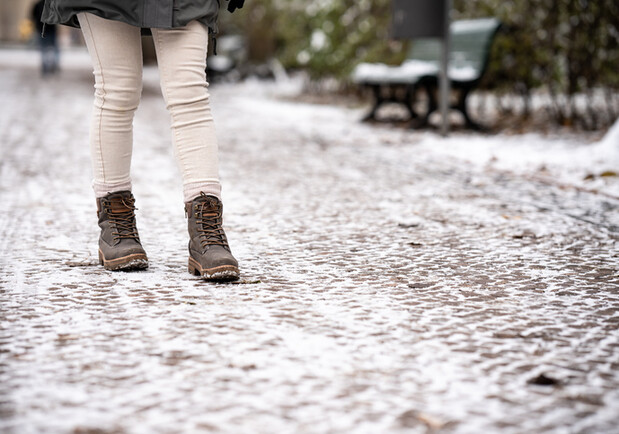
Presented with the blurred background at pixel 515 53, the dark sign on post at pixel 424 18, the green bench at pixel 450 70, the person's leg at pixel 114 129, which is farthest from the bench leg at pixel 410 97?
the person's leg at pixel 114 129

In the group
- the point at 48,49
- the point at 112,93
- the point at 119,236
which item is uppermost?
the point at 48,49

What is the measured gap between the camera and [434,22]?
768cm

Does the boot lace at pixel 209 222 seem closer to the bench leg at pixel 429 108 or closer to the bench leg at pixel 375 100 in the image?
the bench leg at pixel 429 108

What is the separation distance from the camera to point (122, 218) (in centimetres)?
292

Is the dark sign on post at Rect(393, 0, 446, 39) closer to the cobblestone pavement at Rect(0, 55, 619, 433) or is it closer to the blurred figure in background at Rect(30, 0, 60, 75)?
the cobblestone pavement at Rect(0, 55, 619, 433)

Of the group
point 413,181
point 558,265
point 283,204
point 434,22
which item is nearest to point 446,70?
point 434,22

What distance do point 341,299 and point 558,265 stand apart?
94cm

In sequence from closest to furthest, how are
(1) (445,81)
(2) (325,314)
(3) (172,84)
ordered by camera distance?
(2) (325,314)
(3) (172,84)
(1) (445,81)

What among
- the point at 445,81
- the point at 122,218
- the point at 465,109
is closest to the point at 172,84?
the point at 122,218

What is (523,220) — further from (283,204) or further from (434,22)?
(434,22)

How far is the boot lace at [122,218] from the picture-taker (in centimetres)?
290

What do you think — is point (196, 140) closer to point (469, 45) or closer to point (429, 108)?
point (469, 45)

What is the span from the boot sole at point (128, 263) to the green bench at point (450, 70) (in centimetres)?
541

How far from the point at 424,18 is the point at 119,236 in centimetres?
550
